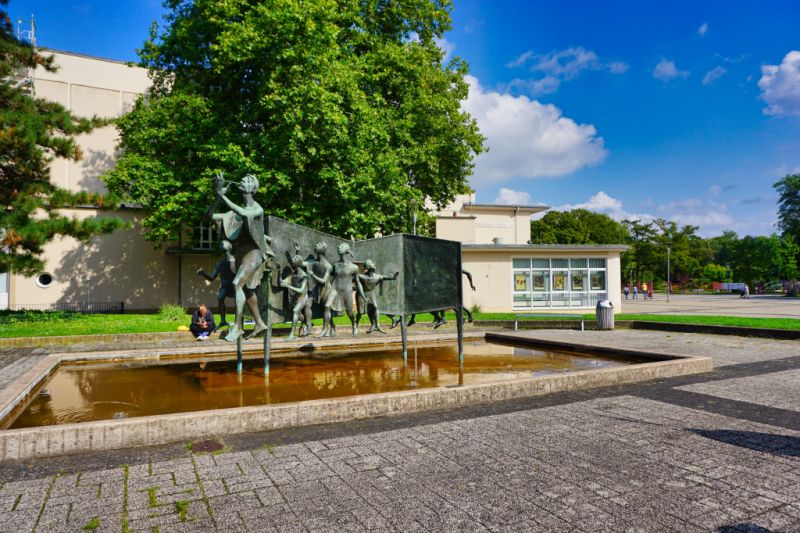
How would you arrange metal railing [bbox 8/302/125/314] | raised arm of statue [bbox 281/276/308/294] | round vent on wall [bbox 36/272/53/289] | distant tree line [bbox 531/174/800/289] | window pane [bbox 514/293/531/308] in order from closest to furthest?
1. raised arm of statue [bbox 281/276/308/294]
2. metal railing [bbox 8/302/125/314]
3. round vent on wall [bbox 36/272/53/289]
4. window pane [bbox 514/293/531/308]
5. distant tree line [bbox 531/174/800/289]

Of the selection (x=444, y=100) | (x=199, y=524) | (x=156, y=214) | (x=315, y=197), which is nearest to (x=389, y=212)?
(x=315, y=197)

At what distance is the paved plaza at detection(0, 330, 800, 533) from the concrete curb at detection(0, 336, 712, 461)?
167 mm

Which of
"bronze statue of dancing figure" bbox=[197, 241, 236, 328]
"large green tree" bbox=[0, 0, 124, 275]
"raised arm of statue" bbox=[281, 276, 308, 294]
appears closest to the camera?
"bronze statue of dancing figure" bbox=[197, 241, 236, 328]

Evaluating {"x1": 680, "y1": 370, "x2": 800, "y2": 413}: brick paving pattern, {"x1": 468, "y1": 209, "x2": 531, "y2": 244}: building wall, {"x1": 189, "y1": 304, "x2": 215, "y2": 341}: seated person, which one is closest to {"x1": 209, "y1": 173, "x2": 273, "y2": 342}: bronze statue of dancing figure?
{"x1": 189, "y1": 304, "x2": 215, "y2": 341}: seated person

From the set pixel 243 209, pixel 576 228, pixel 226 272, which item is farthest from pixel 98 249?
pixel 576 228

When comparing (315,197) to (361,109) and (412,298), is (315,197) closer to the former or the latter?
(361,109)

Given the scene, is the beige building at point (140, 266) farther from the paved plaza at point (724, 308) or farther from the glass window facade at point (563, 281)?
the paved plaza at point (724, 308)

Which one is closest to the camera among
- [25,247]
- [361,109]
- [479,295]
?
[25,247]

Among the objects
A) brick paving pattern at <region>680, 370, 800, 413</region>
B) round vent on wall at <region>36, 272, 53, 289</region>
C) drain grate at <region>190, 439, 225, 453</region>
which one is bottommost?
brick paving pattern at <region>680, 370, 800, 413</region>

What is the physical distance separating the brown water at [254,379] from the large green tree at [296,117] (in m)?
10.0

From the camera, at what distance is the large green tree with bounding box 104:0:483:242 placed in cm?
1945

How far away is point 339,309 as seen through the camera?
9.23 metres

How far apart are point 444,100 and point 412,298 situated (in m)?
17.9

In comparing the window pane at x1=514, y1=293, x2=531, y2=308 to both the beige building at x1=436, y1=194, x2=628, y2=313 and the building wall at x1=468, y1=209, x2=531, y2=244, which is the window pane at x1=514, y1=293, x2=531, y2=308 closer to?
the beige building at x1=436, y1=194, x2=628, y2=313
